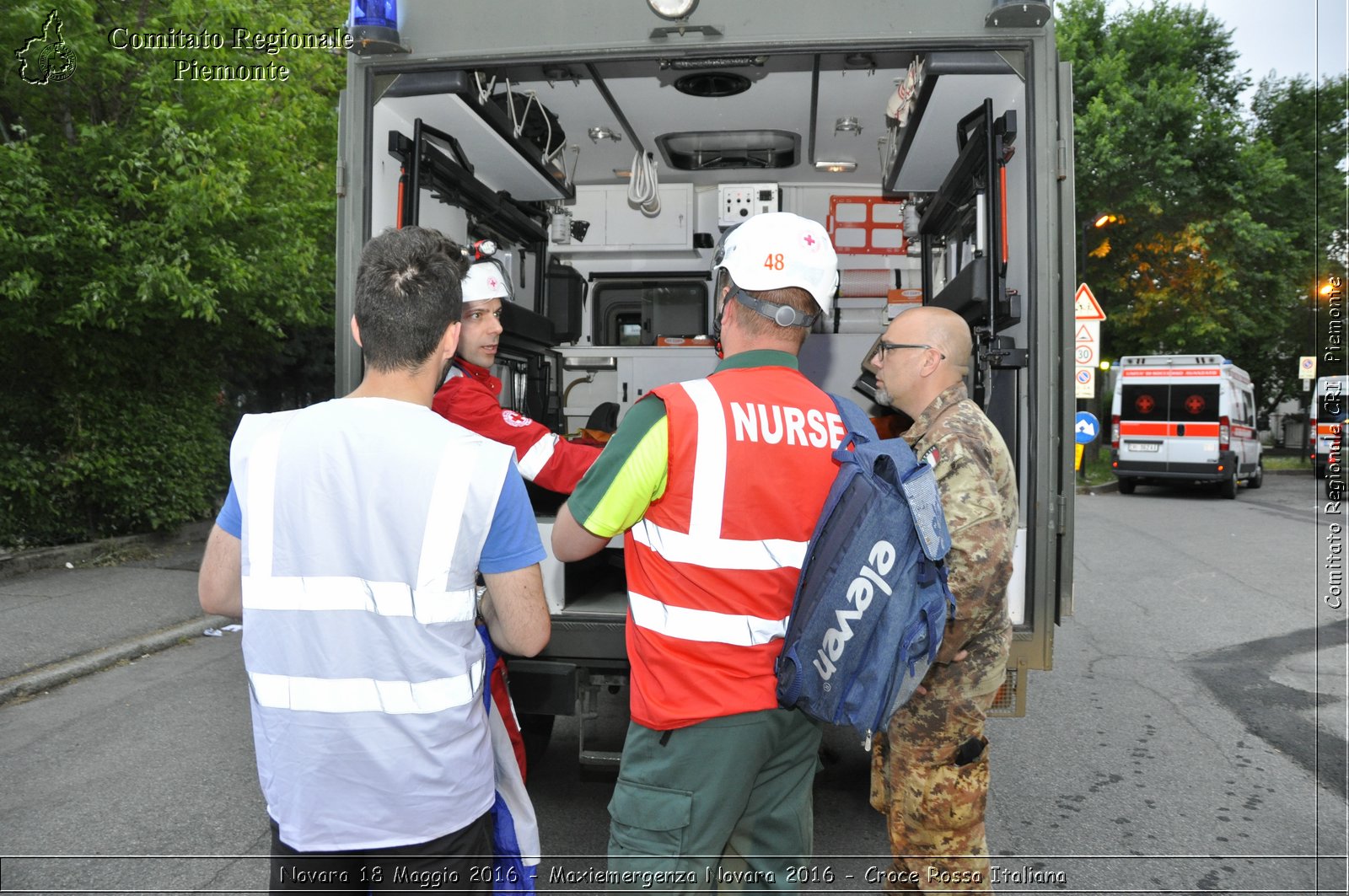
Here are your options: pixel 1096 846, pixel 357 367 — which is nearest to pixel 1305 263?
pixel 1096 846

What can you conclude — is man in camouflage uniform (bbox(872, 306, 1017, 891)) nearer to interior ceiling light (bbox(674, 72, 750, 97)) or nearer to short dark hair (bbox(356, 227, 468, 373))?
short dark hair (bbox(356, 227, 468, 373))

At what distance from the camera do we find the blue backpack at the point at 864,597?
6.13ft

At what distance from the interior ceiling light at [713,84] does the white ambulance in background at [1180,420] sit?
651 inches

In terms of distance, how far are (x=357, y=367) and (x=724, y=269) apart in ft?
5.28

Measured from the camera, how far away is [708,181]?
594cm

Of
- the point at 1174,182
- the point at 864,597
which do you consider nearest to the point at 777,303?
the point at 864,597

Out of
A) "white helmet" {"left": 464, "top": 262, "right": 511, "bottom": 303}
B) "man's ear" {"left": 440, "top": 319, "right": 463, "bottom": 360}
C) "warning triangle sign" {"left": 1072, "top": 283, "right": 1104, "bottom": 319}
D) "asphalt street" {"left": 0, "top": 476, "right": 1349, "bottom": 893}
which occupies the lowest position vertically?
"asphalt street" {"left": 0, "top": 476, "right": 1349, "bottom": 893}

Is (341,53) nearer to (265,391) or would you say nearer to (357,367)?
(265,391)

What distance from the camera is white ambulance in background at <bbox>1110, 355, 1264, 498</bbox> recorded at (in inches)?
702

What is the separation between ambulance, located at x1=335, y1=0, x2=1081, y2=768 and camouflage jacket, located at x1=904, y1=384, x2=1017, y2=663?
514mm

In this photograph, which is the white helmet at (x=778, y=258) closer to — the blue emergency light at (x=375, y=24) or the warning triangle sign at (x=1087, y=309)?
the blue emergency light at (x=375, y=24)

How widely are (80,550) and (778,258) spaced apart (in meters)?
8.95

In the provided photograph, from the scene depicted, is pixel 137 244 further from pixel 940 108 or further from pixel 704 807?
pixel 704 807

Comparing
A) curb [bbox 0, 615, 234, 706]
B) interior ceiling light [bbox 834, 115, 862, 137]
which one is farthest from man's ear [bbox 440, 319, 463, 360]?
curb [bbox 0, 615, 234, 706]
